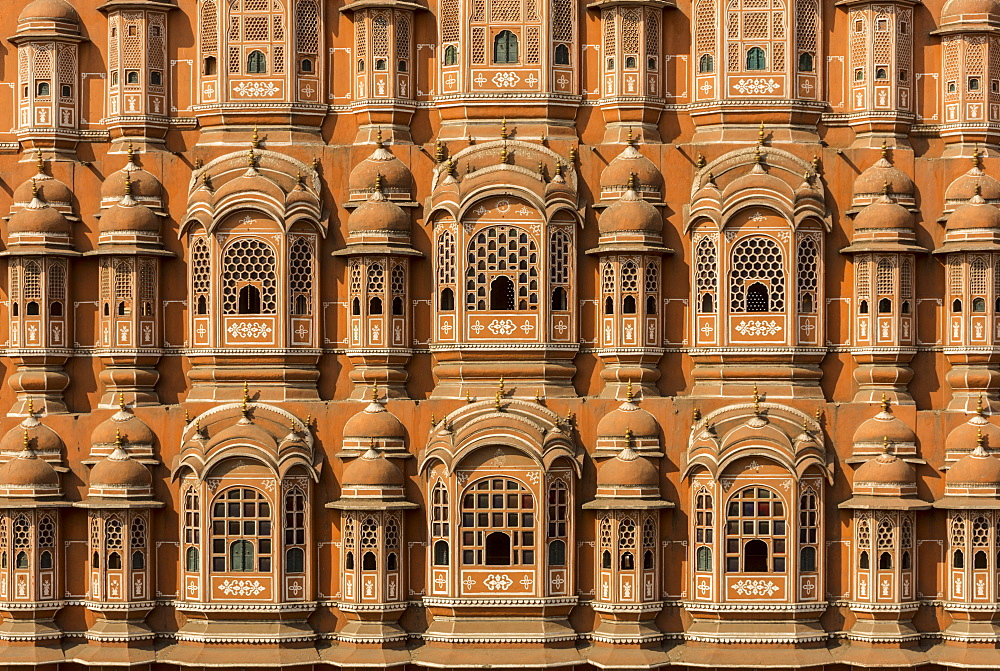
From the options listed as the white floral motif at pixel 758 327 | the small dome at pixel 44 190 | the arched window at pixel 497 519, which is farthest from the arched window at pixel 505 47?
the small dome at pixel 44 190

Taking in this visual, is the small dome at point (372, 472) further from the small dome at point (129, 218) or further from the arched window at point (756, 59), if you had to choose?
the arched window at point (756, 59)

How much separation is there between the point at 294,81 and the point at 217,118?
6.07 feet

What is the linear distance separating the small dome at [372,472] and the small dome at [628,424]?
4.29 metres

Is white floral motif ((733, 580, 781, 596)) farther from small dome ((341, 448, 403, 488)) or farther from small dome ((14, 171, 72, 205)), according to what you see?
small dome ((14, 171, 72, 205))

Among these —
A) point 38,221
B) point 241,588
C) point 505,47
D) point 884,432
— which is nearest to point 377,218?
point 505,47

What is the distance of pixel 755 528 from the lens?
3819 cm

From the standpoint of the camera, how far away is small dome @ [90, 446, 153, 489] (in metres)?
38.4

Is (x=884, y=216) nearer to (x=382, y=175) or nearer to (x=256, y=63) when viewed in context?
(x=382, y=175)

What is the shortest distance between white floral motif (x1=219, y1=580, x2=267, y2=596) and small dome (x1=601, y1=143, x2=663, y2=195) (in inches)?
430

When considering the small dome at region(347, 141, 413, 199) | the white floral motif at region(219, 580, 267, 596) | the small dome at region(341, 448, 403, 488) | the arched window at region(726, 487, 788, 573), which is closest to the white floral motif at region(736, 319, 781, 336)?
the arched window at region(726, 487, 788, 573)

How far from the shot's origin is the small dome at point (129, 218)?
39156 millimetres

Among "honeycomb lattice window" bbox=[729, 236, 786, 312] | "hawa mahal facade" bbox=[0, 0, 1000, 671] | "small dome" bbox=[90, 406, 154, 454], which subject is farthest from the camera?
"small dome" bbox=[90, 406, 154, 454]

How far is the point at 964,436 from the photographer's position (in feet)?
126

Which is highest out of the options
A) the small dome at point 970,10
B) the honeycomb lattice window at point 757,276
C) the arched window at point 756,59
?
the small dome at point 970,10
